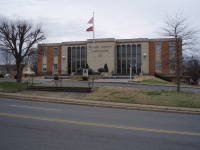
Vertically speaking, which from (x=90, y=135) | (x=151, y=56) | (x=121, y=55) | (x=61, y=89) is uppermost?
(x=121, y=55)

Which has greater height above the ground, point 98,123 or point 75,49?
point 75,49

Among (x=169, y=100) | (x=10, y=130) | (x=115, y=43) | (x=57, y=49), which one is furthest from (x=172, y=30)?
(x=57, y=49)

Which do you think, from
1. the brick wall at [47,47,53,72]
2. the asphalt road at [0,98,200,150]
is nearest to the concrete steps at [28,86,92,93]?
the asphalt road at [0,98,200,150]

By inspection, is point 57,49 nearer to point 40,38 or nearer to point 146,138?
point 40,38

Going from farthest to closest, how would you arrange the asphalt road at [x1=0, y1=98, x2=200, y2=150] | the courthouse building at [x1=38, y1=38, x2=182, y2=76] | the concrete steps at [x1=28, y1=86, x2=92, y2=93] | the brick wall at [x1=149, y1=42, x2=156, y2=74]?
the brick wall at [x1=149, y1=42, x2=156, y2=74], the courthouse building at [x1=38, y1=38, x2=182, y2=76], the concrete steps at [x1=28, y1=86, x2=92, y2=93], the asphalt road at [x1=0, y1=98, x2=200, y2=150]

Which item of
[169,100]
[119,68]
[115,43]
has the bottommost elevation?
[169,100]

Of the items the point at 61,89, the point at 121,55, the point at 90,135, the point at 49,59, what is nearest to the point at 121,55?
the point at 121,55

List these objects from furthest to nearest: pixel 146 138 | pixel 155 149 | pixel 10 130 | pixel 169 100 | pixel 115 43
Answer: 1. pixel 115 43
2. pixel 169 100
3. pixel 10 130
4. pixel 146 138
5. pixel 155 149

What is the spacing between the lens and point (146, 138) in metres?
5.62

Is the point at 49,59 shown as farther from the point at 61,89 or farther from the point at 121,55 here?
the point at 61,89

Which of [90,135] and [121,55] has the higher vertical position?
[121,55]

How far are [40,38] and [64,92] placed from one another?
9396mm

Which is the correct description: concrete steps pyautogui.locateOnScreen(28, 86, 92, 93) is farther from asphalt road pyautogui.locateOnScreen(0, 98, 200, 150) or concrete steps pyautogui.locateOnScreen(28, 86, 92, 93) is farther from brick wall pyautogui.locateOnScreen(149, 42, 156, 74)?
brick wall pyautogui.locateOnScreen(149, 42, 156, 74)

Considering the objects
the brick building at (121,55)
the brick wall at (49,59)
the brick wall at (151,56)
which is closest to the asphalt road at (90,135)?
the brick building at (121,55)
